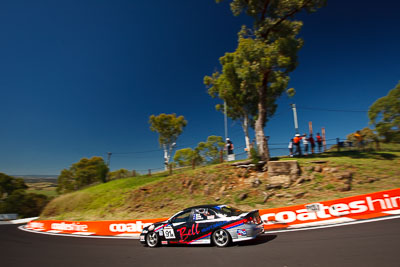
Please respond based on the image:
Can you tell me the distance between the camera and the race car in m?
6.58

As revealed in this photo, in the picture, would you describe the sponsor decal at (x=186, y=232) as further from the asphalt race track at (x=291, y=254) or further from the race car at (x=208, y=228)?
the asphalt race track at (x=291, y=254)

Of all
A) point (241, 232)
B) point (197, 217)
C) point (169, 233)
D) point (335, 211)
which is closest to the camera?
point (241, 232)

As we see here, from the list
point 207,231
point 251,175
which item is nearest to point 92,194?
point 251,175

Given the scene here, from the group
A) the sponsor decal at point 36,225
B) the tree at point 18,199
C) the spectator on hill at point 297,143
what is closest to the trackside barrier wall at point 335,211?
the spectator on hill at point 297,143

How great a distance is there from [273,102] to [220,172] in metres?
14.5

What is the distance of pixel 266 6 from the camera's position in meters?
17.3

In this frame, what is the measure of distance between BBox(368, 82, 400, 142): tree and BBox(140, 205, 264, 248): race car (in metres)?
21.3

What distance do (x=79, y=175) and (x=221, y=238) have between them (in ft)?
174

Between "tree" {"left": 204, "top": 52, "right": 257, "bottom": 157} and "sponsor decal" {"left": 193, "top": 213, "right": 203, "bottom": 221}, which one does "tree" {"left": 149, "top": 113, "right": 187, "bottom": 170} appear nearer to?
Answer: "tree" {"left": 204, "top": 52, "right": 257, "bottom": 157}

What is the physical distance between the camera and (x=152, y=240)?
8.21 meters

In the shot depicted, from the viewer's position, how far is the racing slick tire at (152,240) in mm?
8141

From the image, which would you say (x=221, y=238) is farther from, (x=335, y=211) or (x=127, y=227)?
(x=127, y=227)

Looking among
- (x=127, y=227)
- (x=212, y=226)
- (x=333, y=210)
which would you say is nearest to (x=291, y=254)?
(x=212, y=226)

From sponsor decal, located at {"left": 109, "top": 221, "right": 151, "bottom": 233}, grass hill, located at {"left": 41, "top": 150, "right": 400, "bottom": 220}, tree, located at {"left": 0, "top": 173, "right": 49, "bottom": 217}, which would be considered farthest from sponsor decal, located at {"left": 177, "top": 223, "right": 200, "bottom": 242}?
tree, located at {"left": 0, "top": 173, "right": 49, "bottom": 217}
